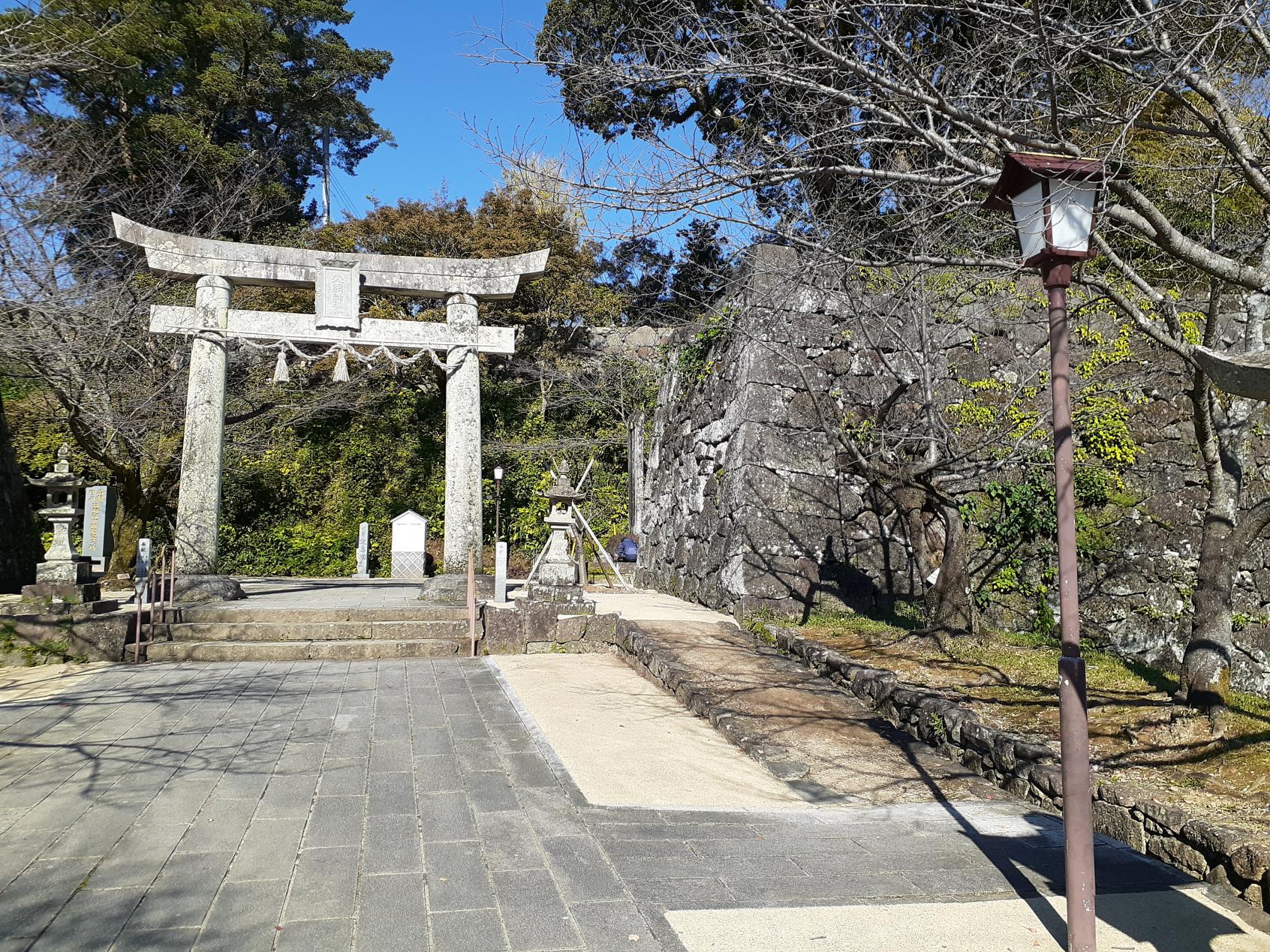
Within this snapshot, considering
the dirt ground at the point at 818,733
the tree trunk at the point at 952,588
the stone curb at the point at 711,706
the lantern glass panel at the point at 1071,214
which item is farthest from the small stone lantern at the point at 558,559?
the lantern glass panel at the point at 1071,214

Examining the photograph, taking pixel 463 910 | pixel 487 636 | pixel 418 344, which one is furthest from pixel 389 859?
pixel 418 344

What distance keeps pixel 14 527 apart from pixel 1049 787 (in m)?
15.8

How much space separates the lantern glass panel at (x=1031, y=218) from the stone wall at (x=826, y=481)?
5.82 meters

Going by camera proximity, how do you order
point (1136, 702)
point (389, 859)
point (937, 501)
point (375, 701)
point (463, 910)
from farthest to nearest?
point (937, 501) < point (375, 701) < point (1136, 702) < point (389, 859) < point (463, 910)

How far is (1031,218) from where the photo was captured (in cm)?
335

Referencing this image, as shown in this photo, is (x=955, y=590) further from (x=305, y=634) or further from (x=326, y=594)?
(x=326, y=594)

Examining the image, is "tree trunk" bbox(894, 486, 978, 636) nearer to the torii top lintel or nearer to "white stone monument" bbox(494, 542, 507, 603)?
"white stone monument" bbox(494, 542, 507, 603)

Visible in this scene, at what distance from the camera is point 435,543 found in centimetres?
1823

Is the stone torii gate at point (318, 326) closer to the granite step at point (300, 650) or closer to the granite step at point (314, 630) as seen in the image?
the granite step at point (314, 630)

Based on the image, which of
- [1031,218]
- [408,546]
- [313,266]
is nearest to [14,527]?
[408,546]

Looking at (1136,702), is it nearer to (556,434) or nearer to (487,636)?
(487,636)

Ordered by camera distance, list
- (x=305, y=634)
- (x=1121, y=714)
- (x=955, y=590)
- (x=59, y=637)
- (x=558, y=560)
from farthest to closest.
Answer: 1. (x=558, y=560)
2. (x=305, y=634)
3. (x=59, y=637)
4. (x=955, y=590)
5. (x=1121, y=714)

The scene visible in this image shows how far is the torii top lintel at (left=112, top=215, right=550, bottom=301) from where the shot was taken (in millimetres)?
10586

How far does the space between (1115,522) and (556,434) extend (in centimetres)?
1291
